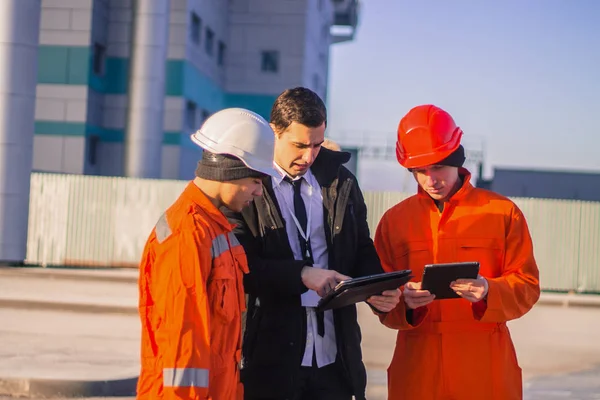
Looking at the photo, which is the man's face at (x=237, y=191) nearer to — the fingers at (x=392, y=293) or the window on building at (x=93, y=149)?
the fingers at (x=392, y=293)

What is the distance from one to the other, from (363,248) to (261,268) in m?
0.51

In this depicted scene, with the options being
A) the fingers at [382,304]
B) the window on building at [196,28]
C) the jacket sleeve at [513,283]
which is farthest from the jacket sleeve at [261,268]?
the window on building at [196,28]

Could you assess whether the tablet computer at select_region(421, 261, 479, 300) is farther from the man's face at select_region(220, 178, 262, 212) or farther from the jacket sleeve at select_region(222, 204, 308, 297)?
the man's face at select_region(220, 178, 262, 212)

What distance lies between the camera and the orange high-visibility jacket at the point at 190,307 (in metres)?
2.78

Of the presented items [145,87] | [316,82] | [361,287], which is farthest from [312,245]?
[316,82]

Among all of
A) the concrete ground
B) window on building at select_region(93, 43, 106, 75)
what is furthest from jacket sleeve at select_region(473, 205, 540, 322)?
window on building at select_region(93, 43, 106, 75)

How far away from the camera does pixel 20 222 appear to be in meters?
21.4

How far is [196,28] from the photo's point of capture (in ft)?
131

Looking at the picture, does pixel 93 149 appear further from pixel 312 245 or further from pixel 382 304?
pixel 382 304

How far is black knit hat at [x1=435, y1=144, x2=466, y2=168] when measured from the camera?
12.1 feet

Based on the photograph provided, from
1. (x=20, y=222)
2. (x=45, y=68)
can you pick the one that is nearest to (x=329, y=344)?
(x=20, y=222)

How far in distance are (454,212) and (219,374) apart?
1271 millimetres

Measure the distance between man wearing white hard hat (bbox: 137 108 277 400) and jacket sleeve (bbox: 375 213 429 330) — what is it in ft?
2.54

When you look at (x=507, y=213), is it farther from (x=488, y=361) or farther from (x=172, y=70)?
(x=172, y=70)
